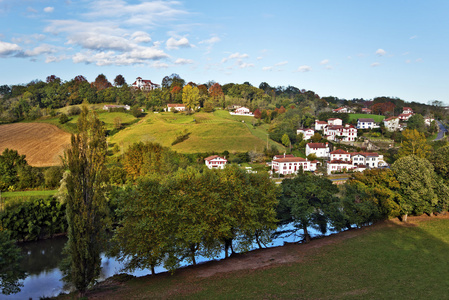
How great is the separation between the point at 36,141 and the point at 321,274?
8057cm

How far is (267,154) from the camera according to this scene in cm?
7800

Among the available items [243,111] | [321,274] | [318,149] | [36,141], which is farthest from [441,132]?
[36,141]

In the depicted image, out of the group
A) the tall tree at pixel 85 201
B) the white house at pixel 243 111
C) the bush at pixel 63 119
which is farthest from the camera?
the white house at pixel 243 111

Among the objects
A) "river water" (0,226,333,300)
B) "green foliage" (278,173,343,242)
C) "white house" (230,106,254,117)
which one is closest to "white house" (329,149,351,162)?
"river water" (0,226,333,300)

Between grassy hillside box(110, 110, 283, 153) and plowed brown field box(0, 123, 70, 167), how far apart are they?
13426 millimetres

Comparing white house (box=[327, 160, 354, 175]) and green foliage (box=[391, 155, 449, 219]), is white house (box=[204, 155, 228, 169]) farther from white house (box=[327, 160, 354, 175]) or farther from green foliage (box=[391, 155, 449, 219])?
green foliage (box=[391, 155, 449, 219])

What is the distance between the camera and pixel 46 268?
1135 inches

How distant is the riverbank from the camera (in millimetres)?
→ 17984

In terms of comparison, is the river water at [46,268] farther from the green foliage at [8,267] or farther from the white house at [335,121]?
the white house at [335,121]

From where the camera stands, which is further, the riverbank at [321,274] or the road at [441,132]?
the road at [441,132]

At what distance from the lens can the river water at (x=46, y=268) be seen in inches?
939

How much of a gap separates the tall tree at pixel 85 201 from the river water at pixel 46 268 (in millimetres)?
4083

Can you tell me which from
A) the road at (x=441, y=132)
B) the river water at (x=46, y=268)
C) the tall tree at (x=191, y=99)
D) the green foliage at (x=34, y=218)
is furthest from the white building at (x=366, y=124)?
the green foliage at (x=34, y=218)

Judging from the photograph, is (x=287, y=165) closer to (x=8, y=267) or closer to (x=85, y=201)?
(x=85, y=201)
